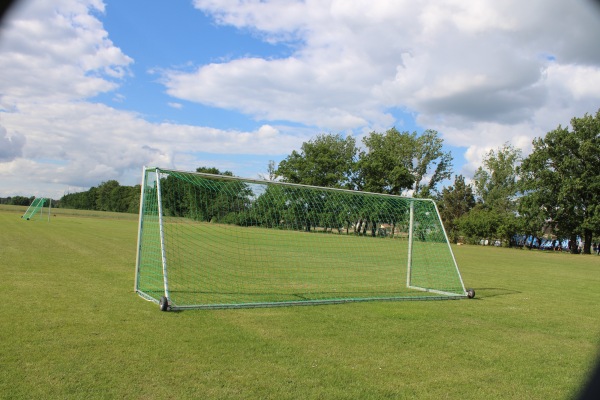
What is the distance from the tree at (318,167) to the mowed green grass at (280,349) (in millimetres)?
51319

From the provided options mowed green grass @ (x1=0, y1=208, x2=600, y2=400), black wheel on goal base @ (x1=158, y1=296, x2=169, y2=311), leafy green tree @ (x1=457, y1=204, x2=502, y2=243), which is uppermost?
leafy green tree @ (x1=457, y1=204, x2=502, y2=243)

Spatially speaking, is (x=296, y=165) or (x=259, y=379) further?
(x=296, y=165)

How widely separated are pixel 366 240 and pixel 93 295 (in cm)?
1092

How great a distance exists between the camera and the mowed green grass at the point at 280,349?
396 centimetres

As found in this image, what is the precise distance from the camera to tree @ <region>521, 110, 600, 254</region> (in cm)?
4409

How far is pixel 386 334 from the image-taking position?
618cm

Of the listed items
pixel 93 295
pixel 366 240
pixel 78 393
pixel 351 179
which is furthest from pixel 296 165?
pixel 78 393

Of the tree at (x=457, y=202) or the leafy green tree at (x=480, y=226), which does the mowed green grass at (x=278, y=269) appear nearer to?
the leafy green tree at (x=480, y=226)

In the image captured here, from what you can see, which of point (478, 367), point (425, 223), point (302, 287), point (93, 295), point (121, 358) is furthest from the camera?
point (425, 223)

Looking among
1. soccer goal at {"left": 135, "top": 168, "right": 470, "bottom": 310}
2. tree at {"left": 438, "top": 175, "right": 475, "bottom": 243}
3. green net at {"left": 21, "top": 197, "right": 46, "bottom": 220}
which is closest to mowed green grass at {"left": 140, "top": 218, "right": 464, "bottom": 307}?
soccer goal at {"left": 135, "top": 168, "right": 470, "bottom": 310}

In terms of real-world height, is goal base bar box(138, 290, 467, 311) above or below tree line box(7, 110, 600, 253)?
below

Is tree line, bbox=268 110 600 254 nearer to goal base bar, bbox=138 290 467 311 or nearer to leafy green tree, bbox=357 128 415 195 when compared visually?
leafy green tree, bbox=357 128 415 195

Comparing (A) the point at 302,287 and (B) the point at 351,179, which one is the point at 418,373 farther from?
(B) the point at 351,179

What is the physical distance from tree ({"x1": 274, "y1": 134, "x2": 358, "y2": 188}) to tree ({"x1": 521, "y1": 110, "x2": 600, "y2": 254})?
2216cm
